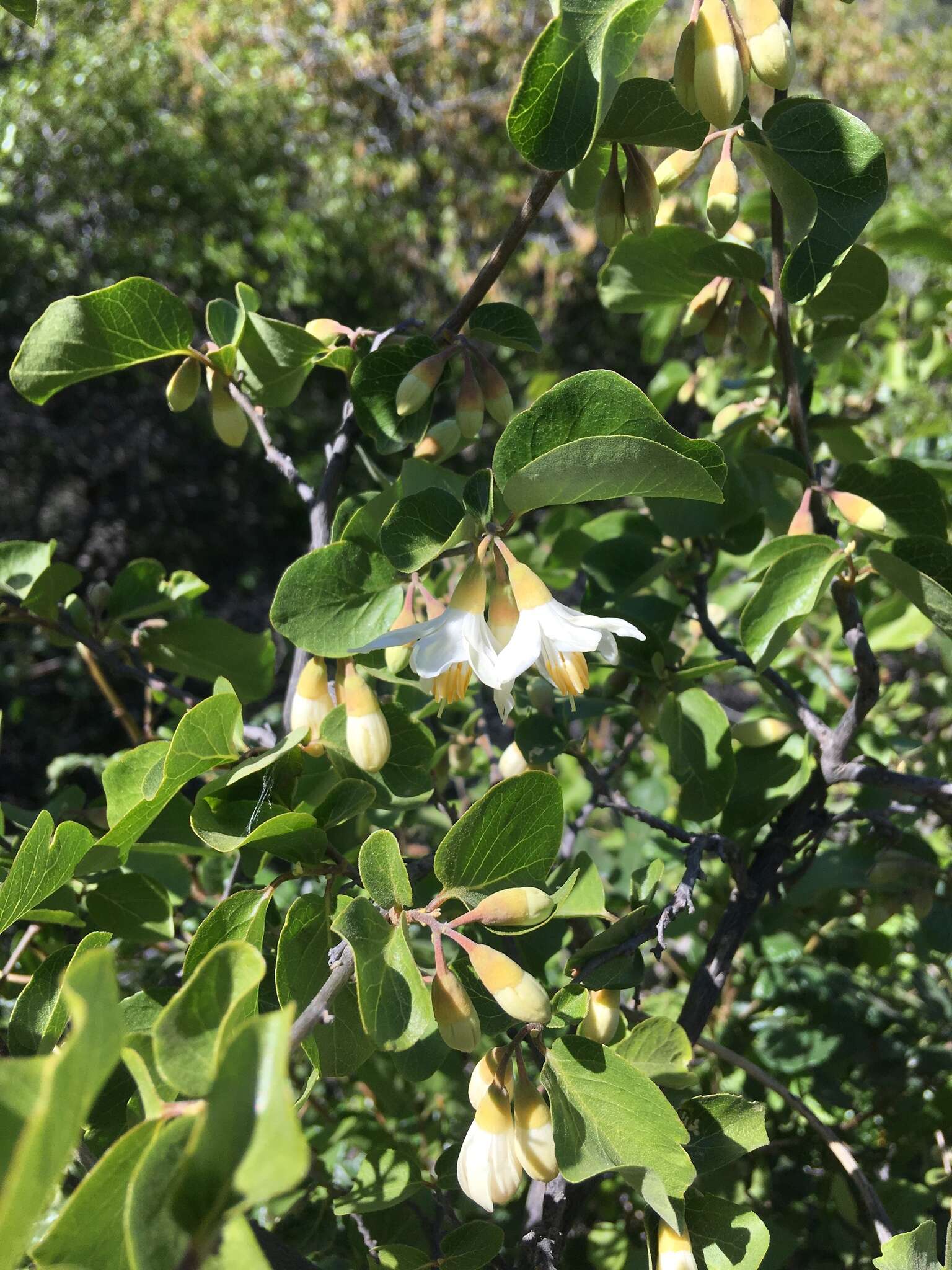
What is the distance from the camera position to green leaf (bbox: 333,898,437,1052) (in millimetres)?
559

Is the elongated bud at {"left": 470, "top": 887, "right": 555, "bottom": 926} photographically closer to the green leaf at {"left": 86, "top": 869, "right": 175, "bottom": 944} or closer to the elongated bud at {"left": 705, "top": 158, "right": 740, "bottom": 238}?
the green leaf at {"left": 86, "top": 869, "right": 175, "bottom": 944}

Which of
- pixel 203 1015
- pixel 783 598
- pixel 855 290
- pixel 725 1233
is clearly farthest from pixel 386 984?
pixel 855 290

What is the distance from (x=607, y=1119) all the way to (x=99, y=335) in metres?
0.74

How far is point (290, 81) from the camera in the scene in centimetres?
522

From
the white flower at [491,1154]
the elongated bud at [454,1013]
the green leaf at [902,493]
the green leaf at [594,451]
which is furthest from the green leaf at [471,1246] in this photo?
the green leaf at [902,493]

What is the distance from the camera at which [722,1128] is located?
732 mm

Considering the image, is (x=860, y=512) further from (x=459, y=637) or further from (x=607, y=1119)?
(x=607, y=1119)

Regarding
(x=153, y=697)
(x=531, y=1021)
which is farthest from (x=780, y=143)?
(x=153, y=697)

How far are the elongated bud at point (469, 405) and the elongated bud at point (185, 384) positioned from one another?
0.86ft

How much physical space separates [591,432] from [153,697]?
1.00 metres

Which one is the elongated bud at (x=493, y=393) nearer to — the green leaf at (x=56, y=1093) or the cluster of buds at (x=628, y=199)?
the cluster of buds at (x=628, y=199)

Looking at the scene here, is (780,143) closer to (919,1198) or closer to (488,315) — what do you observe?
(488,315)

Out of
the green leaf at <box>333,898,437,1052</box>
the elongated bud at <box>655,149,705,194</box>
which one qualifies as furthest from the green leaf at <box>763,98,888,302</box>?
the green leaf at <box>333,898,437,1052</box>

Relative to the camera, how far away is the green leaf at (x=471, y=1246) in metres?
0.74
